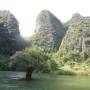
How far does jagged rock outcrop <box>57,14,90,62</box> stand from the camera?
125525 mm

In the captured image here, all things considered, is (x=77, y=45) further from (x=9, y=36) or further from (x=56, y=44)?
(x=56, y=44)

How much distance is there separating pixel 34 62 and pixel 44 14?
138331 millimetres

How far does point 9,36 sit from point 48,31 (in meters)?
52.7

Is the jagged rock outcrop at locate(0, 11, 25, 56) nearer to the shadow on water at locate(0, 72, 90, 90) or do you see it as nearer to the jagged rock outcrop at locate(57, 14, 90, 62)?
the jagged rock outcrop at locate(57, 14, 90, 62)

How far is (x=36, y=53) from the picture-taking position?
5647 cm

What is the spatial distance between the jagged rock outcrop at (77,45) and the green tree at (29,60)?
65589 mm

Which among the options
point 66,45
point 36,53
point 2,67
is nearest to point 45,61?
point 36,53

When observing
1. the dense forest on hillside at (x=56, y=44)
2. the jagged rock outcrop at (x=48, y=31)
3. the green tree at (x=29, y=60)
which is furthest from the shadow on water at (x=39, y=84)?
the jagged rock outcrop at (x=48, y=31)

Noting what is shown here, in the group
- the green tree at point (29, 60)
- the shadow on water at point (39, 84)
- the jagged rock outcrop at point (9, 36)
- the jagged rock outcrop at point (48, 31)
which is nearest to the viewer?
the shadow on water at point (39, 84)

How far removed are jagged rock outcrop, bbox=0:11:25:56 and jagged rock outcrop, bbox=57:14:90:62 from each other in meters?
17.9

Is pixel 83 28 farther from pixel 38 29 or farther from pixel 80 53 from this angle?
pixel 38 29

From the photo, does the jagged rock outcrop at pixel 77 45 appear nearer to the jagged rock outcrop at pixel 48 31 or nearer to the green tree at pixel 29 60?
the jagged rock outcrop at pixel 48 31

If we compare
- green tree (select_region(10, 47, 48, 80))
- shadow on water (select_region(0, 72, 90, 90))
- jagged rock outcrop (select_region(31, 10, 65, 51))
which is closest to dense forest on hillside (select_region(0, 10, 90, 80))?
jagged rock outcrop (select_region(31, 10, 65, 51))

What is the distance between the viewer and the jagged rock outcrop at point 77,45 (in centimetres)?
12553
